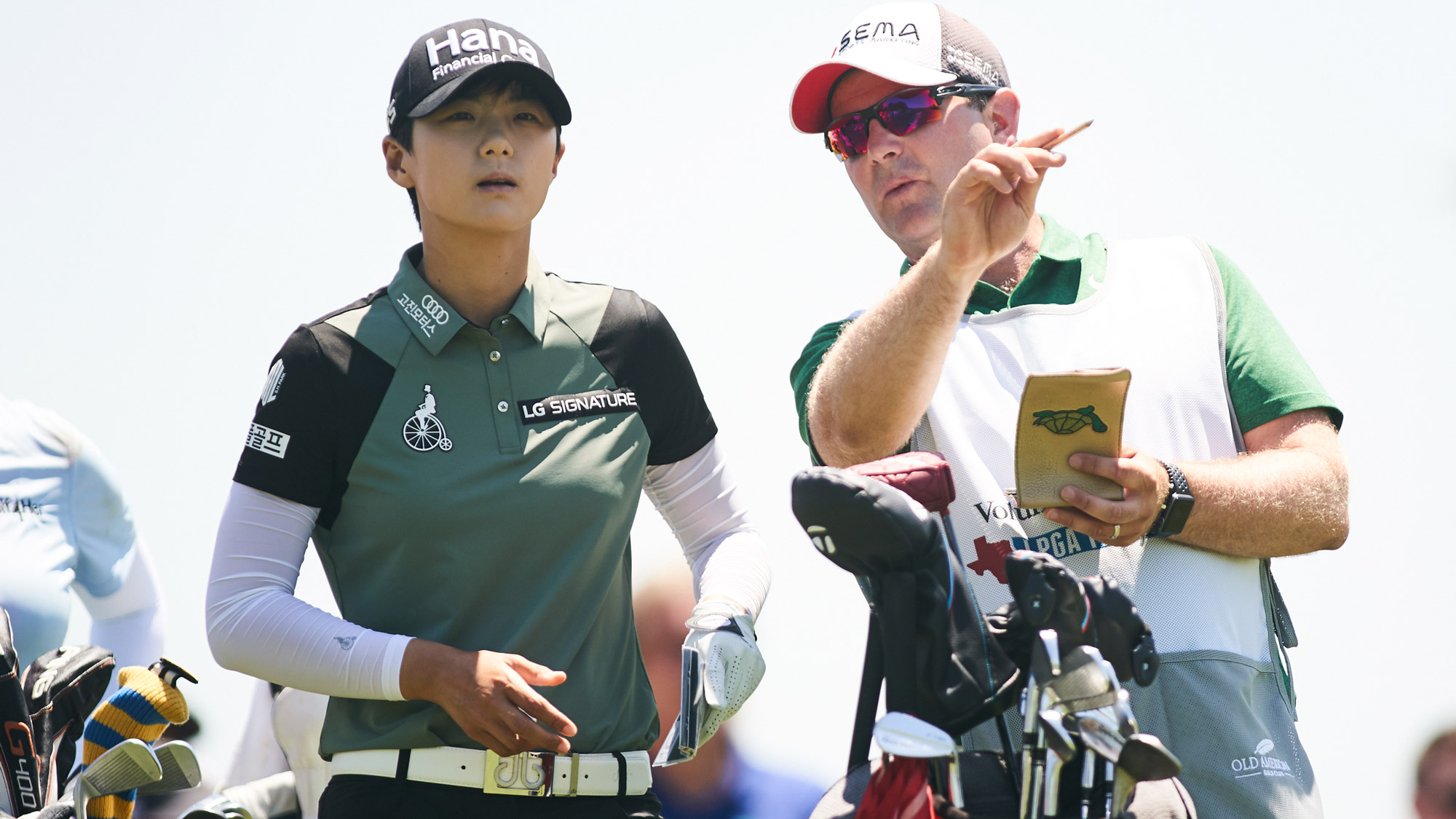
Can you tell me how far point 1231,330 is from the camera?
2684 mm

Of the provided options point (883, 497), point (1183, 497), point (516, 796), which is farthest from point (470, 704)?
point (1183, 497)

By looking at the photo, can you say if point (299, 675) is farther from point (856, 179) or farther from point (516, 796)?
point (856, 179)

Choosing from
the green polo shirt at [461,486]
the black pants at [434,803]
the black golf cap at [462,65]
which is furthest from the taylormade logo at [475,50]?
the black pants at [434,803]

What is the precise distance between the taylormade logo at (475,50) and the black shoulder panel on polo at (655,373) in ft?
1.53

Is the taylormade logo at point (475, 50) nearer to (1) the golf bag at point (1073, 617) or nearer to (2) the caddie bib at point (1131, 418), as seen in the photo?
(2) the caddie bib at point (1131, 418)

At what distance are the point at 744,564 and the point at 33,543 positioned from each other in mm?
2180

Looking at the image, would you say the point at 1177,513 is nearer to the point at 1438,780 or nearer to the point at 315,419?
the point at 315,419

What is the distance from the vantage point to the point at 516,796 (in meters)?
2.19

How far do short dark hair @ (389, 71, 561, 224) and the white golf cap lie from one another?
73 centimetres

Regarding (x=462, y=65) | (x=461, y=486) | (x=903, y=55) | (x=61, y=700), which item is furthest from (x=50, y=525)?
(x=903, y=55)

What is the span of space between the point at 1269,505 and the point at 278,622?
5.53 feet

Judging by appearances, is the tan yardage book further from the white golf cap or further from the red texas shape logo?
the white golf cap

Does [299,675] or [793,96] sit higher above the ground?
[793,96]

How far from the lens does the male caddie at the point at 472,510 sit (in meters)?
2.12
